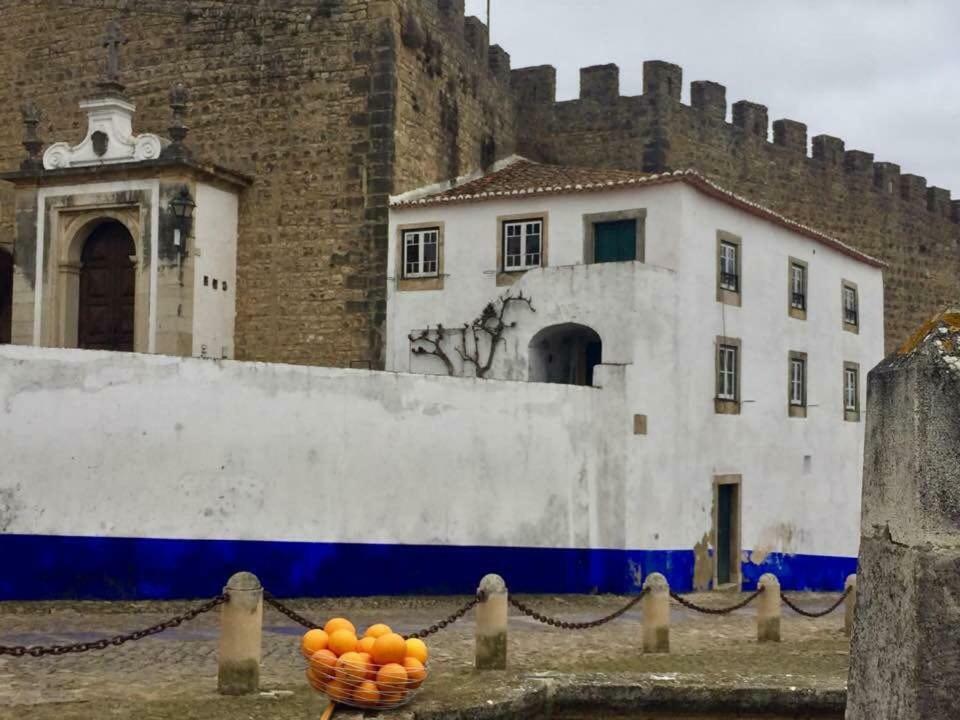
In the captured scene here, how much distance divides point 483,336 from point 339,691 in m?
10.3

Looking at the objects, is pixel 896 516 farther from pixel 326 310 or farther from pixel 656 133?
pixel 656 133

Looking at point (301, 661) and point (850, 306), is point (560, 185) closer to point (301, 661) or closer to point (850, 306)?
point (850, 306)

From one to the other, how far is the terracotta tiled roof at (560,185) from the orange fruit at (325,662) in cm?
1059

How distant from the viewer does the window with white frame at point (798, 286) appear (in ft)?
65.4

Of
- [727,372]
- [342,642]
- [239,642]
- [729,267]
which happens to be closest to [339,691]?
[342,642]

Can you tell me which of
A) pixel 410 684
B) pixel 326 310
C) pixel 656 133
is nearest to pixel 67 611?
pixel 410 684

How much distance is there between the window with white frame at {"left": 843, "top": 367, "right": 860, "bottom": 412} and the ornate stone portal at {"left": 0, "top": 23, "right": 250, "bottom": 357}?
10.7 metres

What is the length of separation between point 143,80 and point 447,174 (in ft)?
17.0

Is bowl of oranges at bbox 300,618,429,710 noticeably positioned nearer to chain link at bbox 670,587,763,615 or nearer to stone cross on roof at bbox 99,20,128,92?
chain link at bbox 670,587,763,615

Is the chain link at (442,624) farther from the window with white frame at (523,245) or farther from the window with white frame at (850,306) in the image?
the window with white frame at (850,306)

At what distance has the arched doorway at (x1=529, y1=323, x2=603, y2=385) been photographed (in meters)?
Result: 17.0

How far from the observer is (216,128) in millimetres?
19234

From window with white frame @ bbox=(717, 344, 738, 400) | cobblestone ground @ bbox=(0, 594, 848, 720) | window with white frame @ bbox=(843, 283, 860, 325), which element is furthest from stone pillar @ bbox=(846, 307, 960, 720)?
window with white frame @ bbox=(843, 283, 860, 325)

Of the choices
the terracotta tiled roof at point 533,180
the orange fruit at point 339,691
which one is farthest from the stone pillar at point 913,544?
the terracotta tiled roof at point 533,180
